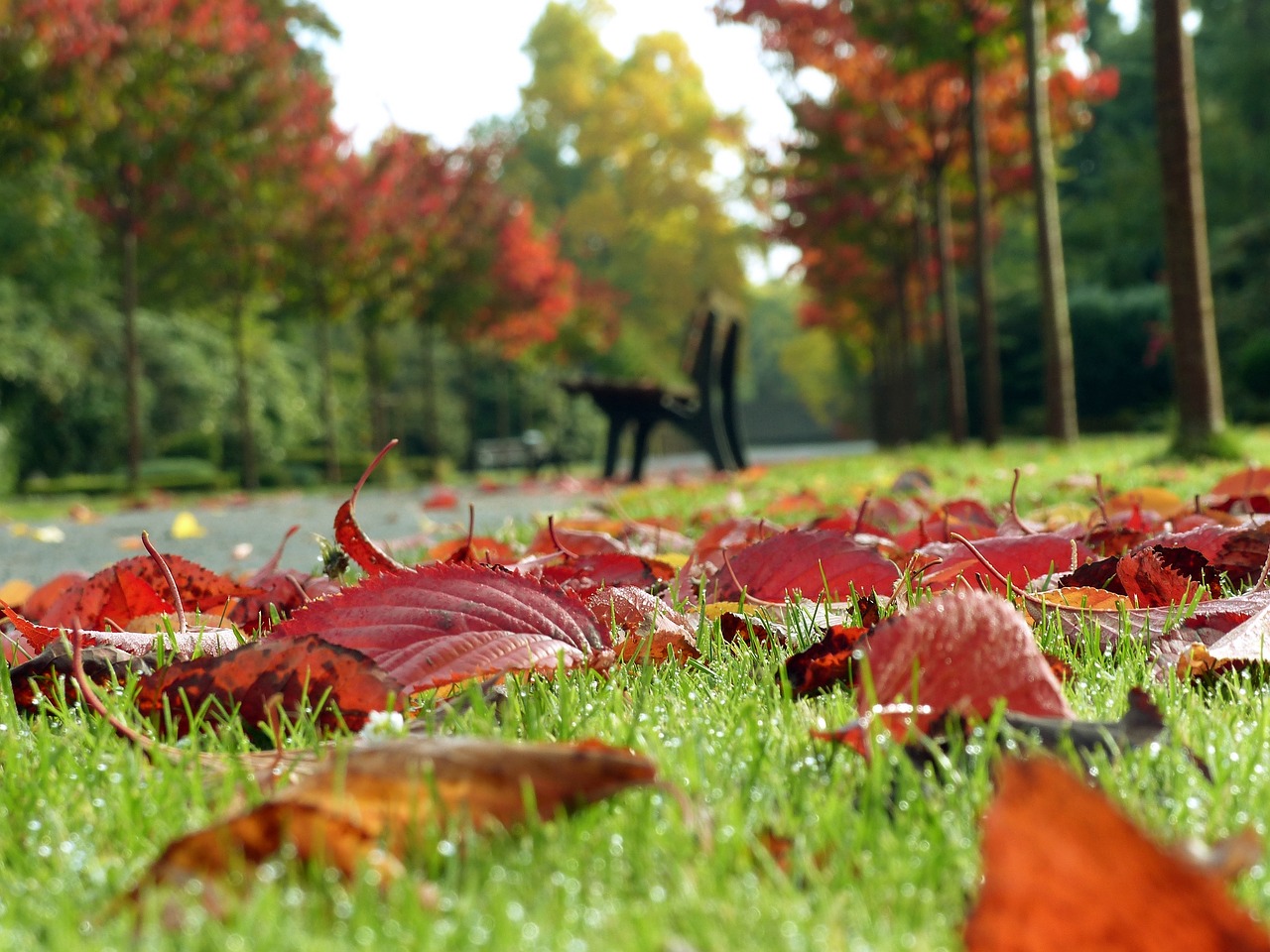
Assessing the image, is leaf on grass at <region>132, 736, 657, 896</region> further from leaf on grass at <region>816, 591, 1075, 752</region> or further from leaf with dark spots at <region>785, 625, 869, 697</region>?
leaf with dark spots at <region>785, 625, 869, 697</region>

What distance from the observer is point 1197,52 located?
32188 mm

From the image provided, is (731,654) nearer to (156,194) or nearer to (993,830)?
(993,830)

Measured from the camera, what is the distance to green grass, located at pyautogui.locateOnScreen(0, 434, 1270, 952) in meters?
0.66

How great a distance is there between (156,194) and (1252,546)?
13.5 m

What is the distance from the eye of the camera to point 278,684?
3.79 ft

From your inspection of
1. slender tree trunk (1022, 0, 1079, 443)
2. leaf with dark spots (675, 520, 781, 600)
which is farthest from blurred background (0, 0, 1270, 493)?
→ leaf with dark spots (675, 520, 781, 600)

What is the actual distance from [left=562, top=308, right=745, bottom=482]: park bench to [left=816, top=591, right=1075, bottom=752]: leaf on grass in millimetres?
8617

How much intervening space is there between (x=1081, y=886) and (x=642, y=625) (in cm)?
94

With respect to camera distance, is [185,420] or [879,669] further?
[185,420]

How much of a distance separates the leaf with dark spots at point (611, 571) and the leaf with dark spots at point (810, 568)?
0.23 meters

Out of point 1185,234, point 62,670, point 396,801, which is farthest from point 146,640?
point 1185,234

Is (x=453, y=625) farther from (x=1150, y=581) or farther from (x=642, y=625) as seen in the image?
(x=1150, y=581)

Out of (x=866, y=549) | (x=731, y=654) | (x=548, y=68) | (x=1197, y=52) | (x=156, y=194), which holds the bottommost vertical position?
(x=731, y=654)

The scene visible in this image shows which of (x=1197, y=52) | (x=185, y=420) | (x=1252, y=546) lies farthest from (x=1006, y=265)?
(x=1252, y=546)
